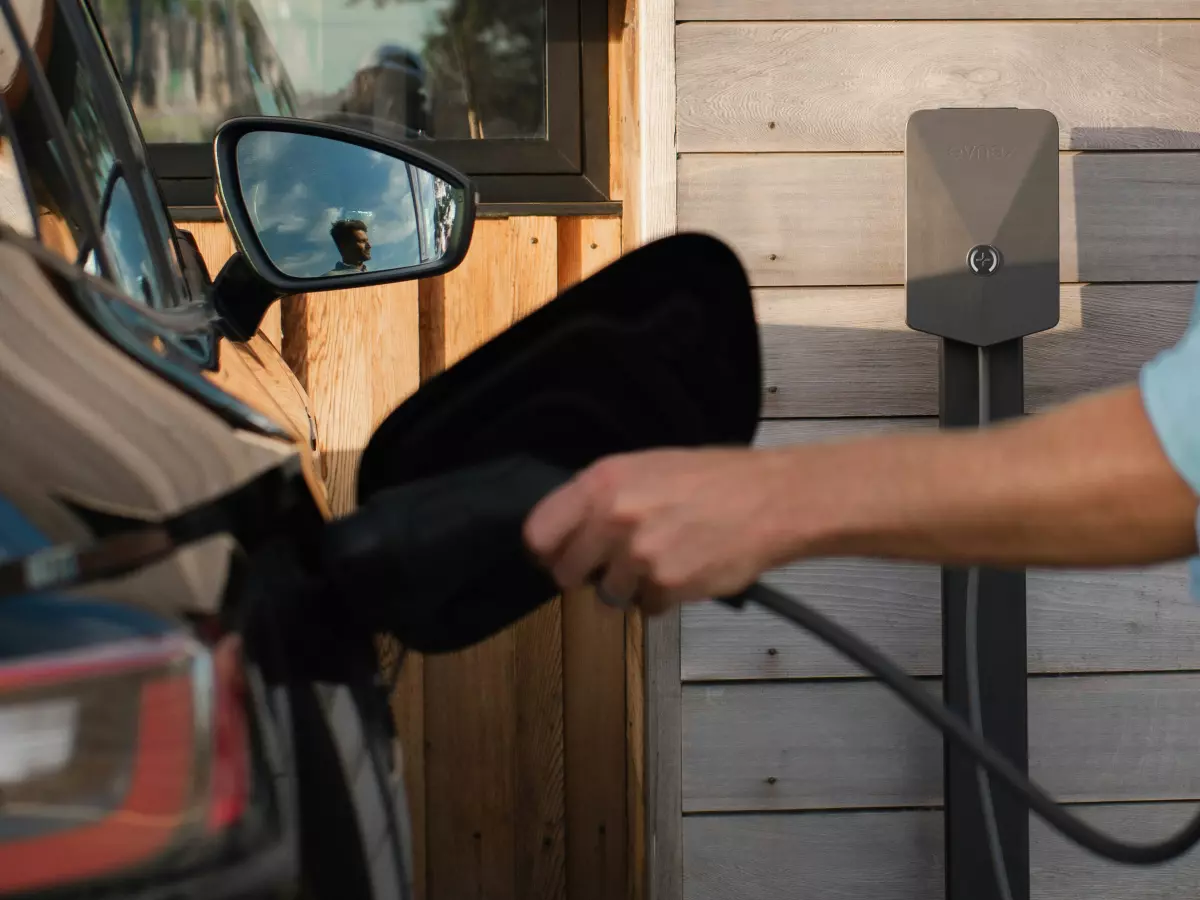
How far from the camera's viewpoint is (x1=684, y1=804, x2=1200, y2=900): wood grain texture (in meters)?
2.12

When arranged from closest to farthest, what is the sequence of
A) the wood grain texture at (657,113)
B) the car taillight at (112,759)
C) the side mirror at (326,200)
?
the car taillight at (112,759) < the side mirror at (326,200) < the wood grain texture at (657,113)

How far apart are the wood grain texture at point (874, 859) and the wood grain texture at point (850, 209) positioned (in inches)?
41.0

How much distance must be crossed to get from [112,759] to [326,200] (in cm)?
85

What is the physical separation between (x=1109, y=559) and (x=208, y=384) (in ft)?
1.70

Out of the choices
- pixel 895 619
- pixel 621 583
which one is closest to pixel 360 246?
pixel 621 583

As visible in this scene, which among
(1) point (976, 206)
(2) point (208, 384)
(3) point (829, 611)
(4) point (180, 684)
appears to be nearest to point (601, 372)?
(2) point (208, 384)

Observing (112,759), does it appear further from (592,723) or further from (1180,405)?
(592,723)

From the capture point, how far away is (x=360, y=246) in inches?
45.9

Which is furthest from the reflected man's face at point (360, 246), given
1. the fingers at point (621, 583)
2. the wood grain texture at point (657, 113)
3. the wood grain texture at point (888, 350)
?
the wood grain texture at point (888, 350)

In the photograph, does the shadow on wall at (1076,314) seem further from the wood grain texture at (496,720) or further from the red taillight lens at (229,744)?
the red taillight lens at (229,744)

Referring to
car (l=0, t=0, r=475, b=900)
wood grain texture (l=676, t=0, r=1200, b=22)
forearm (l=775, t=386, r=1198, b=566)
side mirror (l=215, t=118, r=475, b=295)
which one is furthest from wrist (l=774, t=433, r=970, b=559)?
wood grain texture (l=676, t=0, r=1200, b=22)

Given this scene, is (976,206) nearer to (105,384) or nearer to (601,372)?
(601,372)

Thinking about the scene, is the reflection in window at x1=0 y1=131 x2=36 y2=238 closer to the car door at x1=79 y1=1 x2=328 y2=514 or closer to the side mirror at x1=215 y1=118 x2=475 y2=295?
the car door at x1=79 y1=1 x2=328 y2=514

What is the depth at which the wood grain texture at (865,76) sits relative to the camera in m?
2.02
